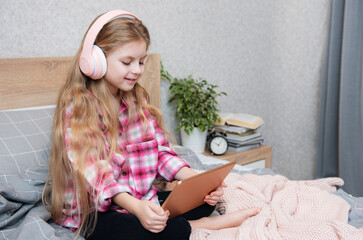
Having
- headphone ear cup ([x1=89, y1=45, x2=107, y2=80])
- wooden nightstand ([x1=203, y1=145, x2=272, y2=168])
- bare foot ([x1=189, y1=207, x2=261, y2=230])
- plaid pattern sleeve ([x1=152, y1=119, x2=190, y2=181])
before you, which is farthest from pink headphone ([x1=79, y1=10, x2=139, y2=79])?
wooden nightstand ([x1=203, y1=145, x2=272, y2=168])

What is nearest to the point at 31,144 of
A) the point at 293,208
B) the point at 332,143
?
the point at 293,208

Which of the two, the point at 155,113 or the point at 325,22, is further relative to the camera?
the point at 325,22

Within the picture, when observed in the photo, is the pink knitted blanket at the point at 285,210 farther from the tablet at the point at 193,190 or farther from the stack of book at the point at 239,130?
the stack of book at the point at 239,130

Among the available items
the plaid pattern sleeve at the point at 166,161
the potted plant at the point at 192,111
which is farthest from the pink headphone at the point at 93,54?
the potted plant at the point at 192,111

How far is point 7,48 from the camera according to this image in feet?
5.03

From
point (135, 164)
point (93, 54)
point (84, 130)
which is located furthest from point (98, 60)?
point (135, 164)

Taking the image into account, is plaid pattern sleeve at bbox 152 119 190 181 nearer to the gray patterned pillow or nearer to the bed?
the bed

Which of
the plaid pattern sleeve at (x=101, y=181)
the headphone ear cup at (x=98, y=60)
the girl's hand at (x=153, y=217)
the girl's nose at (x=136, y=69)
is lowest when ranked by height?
the girl's hand at (x=153, y=217)

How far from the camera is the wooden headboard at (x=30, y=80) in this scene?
4.82 feet

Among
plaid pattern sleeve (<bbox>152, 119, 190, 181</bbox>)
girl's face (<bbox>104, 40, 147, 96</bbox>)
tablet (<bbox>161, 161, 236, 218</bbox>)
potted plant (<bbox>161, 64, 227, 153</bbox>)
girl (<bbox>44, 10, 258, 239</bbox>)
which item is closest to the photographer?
tablet (<bbox>161, 161, 236, 218</bbox>)

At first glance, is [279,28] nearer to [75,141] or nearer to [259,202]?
[259,202]

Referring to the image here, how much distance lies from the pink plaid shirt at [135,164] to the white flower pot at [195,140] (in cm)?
68

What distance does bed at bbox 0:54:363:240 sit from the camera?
1010mm

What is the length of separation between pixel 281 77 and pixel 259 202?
162 cm
